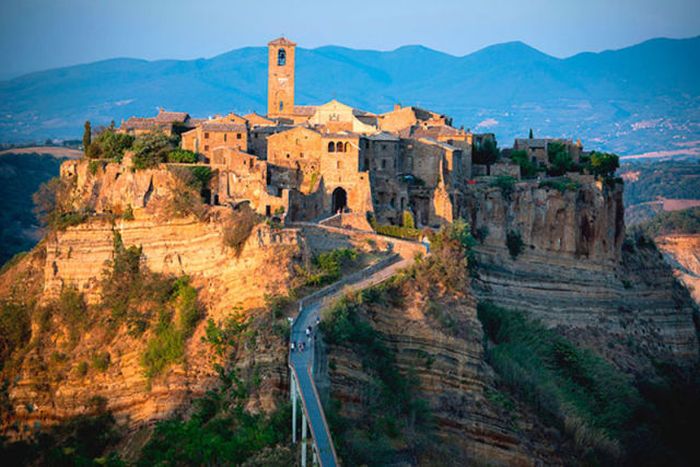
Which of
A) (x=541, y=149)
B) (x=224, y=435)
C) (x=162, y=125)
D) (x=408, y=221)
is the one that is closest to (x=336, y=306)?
(x=224, y=435)

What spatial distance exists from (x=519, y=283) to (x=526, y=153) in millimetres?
7533

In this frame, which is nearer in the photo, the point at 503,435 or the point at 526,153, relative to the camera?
the point at 503,435

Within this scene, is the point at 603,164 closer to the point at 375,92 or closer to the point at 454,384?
the point at 454,384

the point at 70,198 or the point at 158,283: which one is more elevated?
the point at 70,198

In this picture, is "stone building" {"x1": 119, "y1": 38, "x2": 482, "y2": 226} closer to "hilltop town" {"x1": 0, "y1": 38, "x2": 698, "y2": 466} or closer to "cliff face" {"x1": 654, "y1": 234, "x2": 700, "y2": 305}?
"hilltop town" {"x1": 0, "y1": 38, "x2": 698, "y2": 466}

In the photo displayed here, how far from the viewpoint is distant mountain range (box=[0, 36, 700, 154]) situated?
158750 millimetres

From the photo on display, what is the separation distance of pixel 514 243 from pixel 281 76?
15.8 m

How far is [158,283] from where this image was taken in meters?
38.7

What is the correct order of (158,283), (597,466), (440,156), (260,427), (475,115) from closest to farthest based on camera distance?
(260,427)
(597,466)
(158,283)
(440,156)
(475,115)

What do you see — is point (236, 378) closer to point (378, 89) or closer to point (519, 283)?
point (519, 283)

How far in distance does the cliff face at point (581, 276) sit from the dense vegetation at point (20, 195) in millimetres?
38235

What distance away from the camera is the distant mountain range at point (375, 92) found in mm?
158750

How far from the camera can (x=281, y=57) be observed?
56.2 m

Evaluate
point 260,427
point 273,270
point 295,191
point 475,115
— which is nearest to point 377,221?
point 295,191
